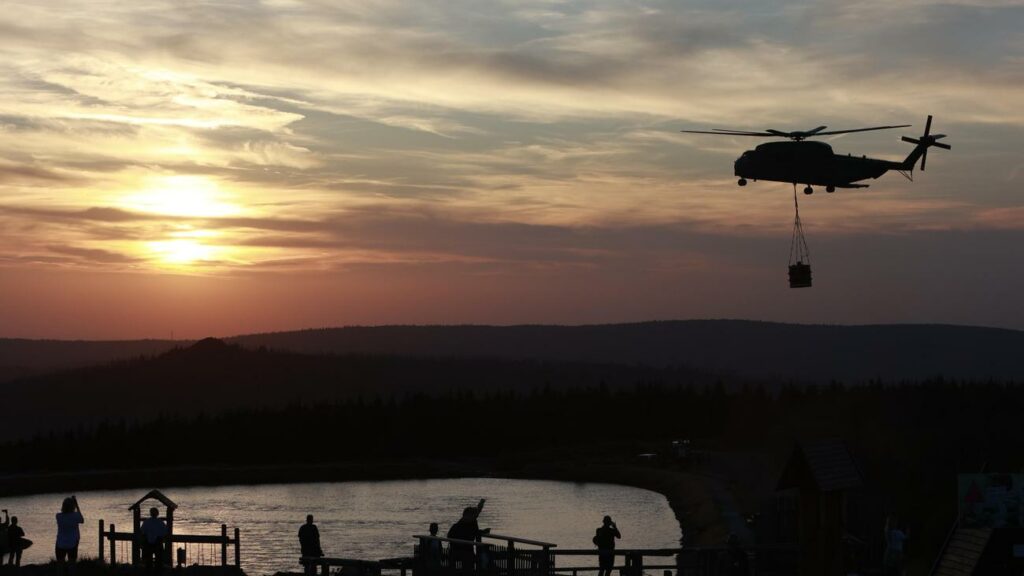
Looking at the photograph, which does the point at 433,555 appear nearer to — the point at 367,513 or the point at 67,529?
the point at 67,529

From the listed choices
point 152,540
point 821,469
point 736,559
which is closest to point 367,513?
point 152,540

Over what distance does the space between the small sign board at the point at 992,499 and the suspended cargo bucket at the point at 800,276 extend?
834 inches

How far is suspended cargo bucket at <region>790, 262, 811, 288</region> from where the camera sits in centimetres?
4609

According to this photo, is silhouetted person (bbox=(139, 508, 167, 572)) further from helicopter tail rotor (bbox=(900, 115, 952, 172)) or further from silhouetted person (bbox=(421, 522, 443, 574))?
helicopter tail rotor (bbox=(900, 115, 952, 172))

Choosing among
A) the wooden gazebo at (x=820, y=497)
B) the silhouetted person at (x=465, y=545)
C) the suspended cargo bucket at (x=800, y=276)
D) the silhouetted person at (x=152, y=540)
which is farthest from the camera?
the suspended cargo bucket at (x=800, y=276)

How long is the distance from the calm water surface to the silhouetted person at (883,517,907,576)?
716 inches

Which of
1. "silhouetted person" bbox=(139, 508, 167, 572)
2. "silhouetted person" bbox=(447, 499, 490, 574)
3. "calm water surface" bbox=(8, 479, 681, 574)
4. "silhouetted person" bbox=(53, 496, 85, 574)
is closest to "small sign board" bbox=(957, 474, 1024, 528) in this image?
"silhouetted person" bbox=(447, 499, 490, 574)

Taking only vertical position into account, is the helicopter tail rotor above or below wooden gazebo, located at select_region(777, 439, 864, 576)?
above

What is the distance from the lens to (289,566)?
43.9 m

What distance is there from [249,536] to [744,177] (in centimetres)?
2303

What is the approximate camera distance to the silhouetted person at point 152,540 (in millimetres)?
33594

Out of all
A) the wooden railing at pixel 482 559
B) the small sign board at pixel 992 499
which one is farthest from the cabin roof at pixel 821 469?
the wooden railing at pixel 482 559

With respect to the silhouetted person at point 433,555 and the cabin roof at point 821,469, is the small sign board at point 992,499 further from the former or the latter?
the silhouetted person at point 433,555

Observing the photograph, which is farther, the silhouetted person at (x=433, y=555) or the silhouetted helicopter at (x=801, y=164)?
the silhouetted helicopter at (x=801, y=164)
